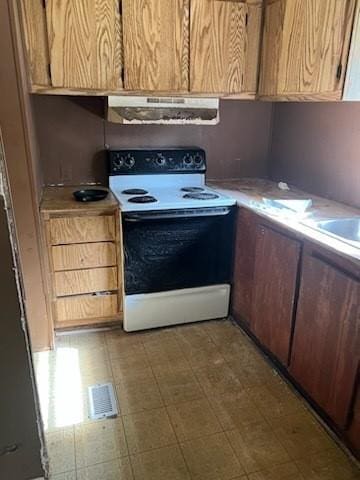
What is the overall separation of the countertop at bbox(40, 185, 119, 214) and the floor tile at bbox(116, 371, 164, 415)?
1.03 m

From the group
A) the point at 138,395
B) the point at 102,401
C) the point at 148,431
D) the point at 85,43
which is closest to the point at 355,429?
the point at 148,431

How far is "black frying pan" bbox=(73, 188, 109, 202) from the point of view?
2.38 meters

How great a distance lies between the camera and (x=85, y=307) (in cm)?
247

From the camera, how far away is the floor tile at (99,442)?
5.38 ft

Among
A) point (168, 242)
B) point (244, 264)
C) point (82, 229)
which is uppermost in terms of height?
point (82, 229)

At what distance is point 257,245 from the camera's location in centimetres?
225

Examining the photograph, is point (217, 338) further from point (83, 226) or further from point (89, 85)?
point (89, 85)

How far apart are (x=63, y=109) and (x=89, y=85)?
0.43m

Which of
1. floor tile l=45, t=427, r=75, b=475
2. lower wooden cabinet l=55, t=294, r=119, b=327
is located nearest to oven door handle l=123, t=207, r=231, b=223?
lower wooden cabinet l=55, t=294, r=119, b=327

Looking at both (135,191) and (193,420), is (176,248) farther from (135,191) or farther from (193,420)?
(193,420)

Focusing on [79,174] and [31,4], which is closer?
[31,4]

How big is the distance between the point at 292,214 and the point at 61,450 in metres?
1.66

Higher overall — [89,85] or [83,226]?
[89,85]

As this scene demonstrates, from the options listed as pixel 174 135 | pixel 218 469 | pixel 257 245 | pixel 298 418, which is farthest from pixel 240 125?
pixel 218 469
